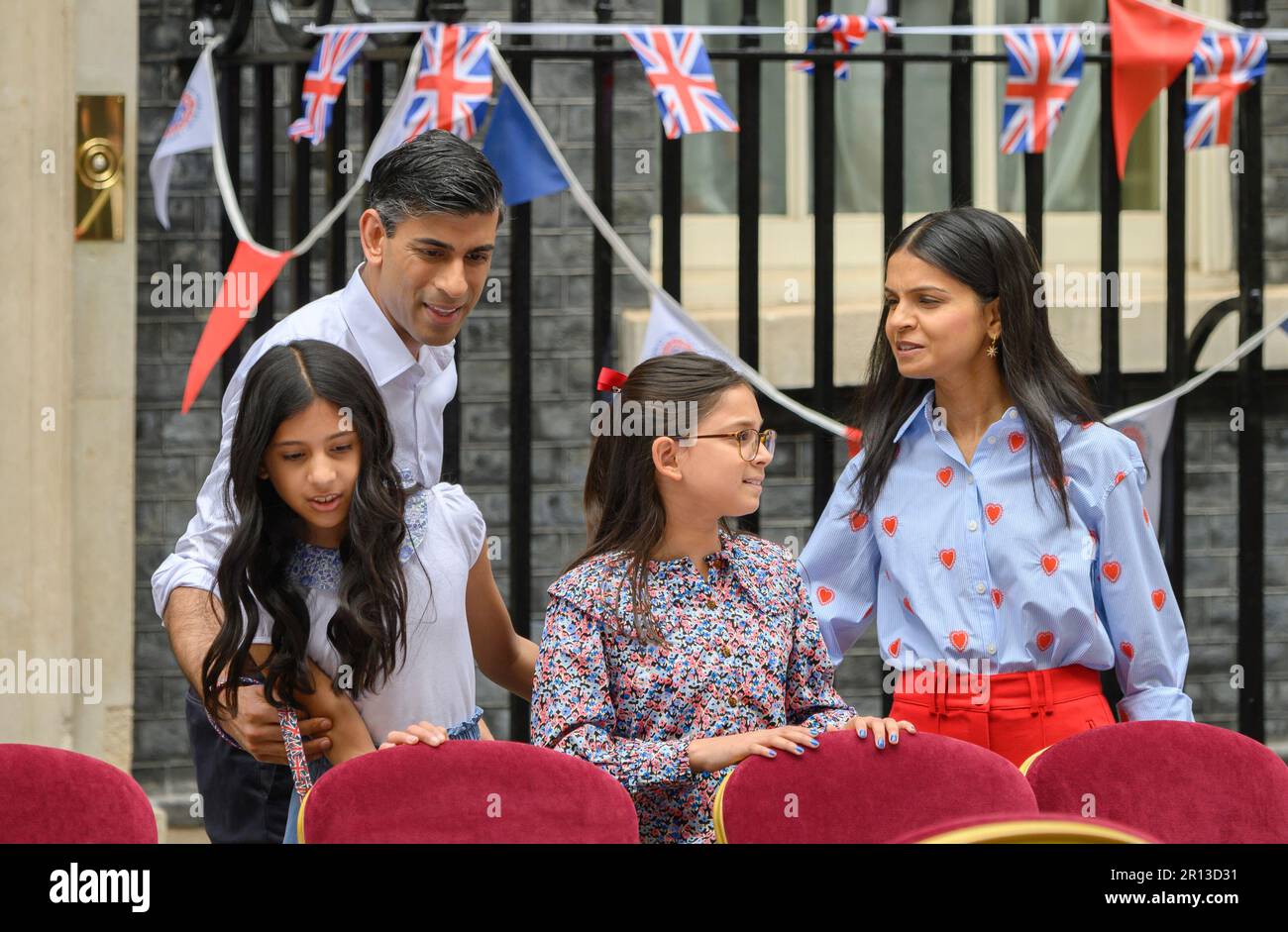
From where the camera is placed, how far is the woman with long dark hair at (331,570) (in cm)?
280

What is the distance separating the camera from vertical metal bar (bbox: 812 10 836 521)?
4445mm

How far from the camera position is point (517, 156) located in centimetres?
427

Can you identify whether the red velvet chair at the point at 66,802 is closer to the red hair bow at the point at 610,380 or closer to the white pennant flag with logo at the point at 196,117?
the red hair bow at the point at 610,380

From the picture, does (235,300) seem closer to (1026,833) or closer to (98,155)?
(98,155)

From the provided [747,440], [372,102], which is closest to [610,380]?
[747,440]

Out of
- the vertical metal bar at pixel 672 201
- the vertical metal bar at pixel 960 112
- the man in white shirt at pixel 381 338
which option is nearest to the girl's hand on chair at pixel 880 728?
the man in white shirt at pixel 381 338

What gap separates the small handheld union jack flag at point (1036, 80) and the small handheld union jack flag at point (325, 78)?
179 cm

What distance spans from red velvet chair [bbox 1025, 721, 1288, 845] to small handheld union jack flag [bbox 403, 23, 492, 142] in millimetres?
2365

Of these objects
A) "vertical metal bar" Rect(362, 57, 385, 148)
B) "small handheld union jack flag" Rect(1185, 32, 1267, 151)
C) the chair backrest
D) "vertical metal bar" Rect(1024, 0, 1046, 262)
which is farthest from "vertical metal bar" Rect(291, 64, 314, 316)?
the chair backrest

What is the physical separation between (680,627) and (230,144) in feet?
8.25

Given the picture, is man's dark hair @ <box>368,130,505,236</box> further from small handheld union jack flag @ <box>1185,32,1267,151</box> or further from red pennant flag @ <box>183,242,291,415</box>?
small handheld union jack flag @ <box>1185,32,1267,151</box>

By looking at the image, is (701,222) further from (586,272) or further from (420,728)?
(420,728)
